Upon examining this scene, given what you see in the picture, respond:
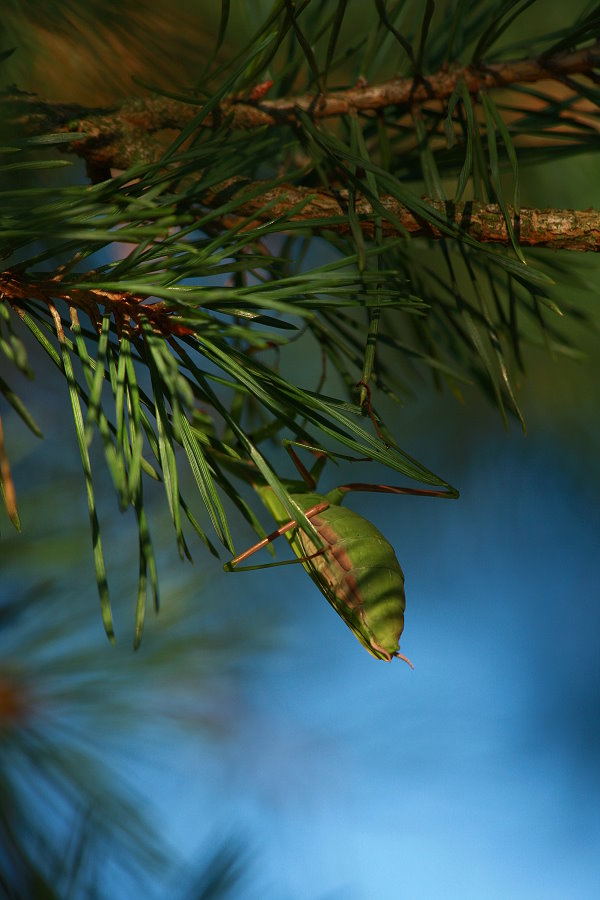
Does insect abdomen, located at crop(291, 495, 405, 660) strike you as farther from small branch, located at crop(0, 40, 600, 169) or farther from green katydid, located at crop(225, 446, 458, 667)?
small branch, located at crop(0, 40, 600, 169)

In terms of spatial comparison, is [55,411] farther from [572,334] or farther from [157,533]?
[572,334]

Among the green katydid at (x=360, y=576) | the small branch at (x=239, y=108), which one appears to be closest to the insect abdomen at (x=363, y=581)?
the green katydid at (x=360, y=576)

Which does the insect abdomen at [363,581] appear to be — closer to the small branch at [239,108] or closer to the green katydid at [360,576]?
the green katydid at [360,576]

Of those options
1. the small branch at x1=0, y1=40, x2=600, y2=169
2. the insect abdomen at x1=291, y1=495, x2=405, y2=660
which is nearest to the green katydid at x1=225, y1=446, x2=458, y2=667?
the insect abdomen at x1=291, y1=495, x2=405, y2=660

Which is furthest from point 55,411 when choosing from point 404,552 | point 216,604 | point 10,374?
point 404,552

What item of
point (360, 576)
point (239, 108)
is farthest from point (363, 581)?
point (239, 108)

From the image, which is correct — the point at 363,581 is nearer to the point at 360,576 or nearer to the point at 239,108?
the point at 360,576
